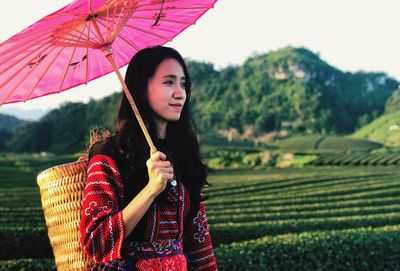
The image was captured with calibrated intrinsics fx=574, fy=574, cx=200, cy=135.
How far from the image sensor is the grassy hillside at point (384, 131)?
70.0 metres

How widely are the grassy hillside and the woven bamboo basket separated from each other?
6612cm

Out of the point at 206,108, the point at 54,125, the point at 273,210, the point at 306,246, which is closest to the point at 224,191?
the point at 273,210

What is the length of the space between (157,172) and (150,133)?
329 millimetres

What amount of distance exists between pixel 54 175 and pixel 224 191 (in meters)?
17.0

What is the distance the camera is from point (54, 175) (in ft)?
7.04

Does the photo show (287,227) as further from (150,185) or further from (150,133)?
(150,185)

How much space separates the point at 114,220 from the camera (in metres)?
1.85

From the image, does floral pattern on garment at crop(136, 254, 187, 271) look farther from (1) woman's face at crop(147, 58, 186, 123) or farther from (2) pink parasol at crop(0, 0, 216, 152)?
(1) woman's face at crop(147, 58, 186, 123)

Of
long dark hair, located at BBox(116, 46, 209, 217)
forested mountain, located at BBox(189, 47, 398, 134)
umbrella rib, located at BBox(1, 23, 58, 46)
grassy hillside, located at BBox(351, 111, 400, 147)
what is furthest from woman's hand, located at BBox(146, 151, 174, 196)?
forested mountain, located at BBox(189, 47, 398, 134)

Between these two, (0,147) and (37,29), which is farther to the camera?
(0,147)

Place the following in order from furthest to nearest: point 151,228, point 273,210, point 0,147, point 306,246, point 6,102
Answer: point 0,147 → point 273,210 → point 306,246 → point 6,102 → point 151,228

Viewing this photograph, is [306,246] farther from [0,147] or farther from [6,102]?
[0,147]

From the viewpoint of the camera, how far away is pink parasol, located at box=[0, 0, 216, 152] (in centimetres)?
214

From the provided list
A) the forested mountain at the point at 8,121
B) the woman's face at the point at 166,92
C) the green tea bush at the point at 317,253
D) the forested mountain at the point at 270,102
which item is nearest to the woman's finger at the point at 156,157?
the woman's face at the point at 166,92
